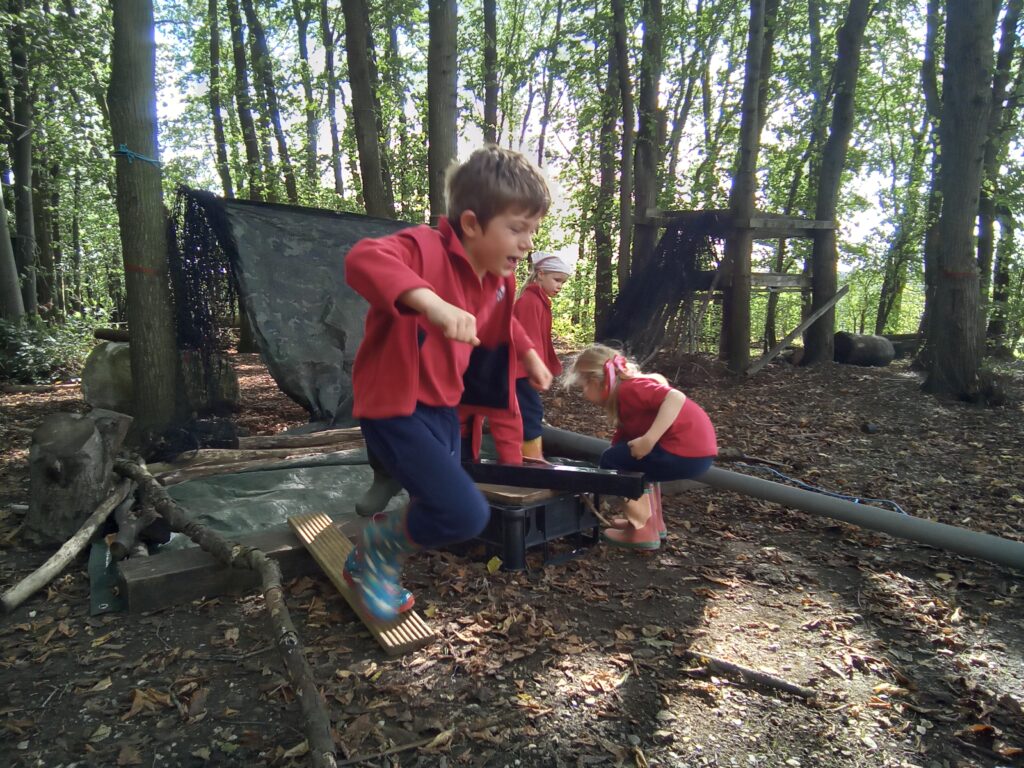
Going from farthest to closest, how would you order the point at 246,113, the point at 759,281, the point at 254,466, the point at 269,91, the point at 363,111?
the point at 246,113
the point at 269,91
the point at 759,281
the point at 363,111
the point at 254,466

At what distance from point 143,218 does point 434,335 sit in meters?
4.25

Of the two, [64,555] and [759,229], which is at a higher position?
[759,229]

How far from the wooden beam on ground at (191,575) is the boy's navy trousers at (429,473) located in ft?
4.05

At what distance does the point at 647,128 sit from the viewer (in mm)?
10633

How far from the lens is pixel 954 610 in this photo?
305cm

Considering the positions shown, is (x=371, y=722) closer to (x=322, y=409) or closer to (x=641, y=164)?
(x=322, y=409)

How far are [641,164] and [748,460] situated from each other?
6.84 meters

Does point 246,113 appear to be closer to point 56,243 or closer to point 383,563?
point 56,243

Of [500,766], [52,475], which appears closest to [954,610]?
[500,766]

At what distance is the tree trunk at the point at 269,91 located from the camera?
47.3 ft

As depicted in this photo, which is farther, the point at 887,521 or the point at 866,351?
the point at 866,351

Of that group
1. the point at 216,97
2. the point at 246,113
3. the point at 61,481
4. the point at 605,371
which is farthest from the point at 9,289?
the point at 605,371

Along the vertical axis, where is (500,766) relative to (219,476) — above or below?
below

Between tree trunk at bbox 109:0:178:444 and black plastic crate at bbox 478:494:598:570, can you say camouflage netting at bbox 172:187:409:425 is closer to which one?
tree trunk at bbox 109:0:178:444
